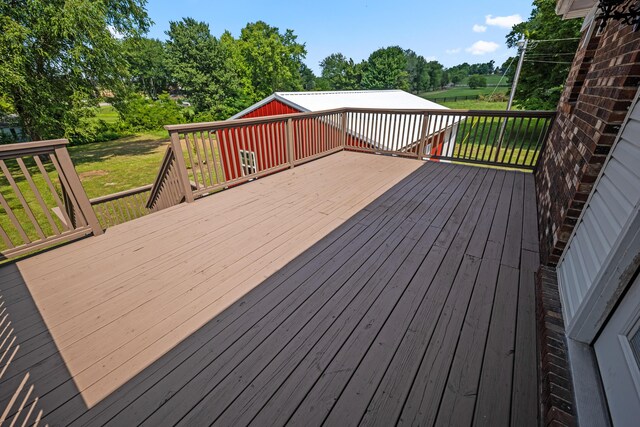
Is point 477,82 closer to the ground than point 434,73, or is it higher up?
closer to the ground

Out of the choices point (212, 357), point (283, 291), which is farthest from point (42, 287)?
point (283, 291)

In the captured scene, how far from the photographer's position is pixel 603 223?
1283 millimetres

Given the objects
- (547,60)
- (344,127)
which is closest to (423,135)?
(344,127)

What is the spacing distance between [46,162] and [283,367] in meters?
18.8

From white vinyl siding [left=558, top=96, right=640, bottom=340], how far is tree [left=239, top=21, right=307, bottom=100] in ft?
101

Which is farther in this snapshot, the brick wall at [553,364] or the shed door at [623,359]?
the brick wall at [553,364]

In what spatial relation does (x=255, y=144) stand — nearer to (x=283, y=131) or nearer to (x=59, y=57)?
(x=283, y=131)

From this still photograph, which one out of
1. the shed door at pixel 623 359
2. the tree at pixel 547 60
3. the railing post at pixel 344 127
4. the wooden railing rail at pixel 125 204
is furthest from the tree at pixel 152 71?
the shed door at pixel 623 359

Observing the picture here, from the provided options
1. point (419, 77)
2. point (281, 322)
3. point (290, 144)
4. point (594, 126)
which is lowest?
point (281, 322)

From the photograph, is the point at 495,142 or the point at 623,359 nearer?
the point at 623,359

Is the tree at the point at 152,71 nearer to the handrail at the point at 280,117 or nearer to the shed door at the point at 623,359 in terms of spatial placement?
the handrail at the point at 280,117

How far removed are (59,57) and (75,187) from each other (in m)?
11.3

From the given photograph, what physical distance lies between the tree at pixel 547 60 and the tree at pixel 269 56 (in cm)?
2288

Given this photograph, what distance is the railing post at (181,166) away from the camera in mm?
2999
